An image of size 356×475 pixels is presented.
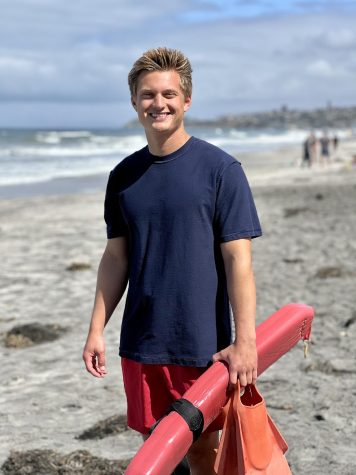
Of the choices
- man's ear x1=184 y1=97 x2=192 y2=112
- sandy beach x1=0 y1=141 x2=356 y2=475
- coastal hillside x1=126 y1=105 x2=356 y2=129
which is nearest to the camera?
man's ear x1=184 y1=97 x2=192 y2=112

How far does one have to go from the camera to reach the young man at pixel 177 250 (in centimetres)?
259

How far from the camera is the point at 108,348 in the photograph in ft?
20.6

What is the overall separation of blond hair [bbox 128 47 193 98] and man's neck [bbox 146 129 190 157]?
0.17m

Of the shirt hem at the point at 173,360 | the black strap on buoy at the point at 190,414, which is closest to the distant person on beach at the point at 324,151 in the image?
the shirt hem at the point at 173,360

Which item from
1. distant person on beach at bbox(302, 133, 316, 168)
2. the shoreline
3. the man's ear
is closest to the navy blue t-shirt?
the man's ear

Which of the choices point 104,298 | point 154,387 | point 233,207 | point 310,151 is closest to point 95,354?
point 104,298

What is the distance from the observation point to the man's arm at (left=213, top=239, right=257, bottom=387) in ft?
8.43

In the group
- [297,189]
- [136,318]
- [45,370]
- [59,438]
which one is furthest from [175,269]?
[297,189]

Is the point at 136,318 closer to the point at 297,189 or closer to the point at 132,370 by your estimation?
the point at 132,370

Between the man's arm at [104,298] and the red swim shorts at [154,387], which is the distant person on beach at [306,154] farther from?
the red swim shorts at [154,387]

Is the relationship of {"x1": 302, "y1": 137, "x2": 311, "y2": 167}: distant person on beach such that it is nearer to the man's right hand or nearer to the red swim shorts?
the man's right hand

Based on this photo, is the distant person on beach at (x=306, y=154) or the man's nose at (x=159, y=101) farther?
the distant person on beach at (x=306, y=154)

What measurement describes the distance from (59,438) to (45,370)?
1.30 m

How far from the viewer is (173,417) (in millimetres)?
2529
